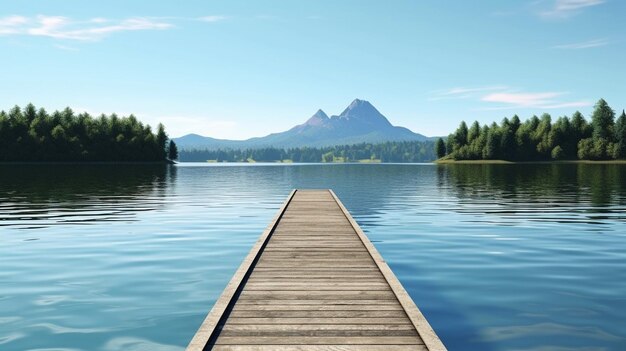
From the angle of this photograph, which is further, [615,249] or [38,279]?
[615,249]

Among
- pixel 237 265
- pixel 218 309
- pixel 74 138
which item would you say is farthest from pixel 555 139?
→ pixel 218 309

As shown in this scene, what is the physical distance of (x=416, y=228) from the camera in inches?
1001

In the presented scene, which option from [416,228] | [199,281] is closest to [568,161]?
[416,228]

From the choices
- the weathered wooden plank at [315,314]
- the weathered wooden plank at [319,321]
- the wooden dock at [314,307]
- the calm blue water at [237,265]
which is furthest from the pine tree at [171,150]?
the weathered wooden plank at [319,321]

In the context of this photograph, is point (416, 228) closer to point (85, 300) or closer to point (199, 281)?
point (199, 281)

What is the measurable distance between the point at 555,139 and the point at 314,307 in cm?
18578

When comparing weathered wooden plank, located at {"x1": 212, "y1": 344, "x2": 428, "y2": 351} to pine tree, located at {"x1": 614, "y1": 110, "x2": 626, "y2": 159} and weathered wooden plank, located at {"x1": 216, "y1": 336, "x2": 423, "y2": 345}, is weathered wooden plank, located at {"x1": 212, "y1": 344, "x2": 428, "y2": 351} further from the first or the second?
pine tree, located at {"x1": 614, "y1": 110, "x2": 626, "y2": 159}

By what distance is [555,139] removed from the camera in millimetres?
176125

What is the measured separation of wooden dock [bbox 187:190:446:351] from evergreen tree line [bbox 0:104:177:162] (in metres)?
147

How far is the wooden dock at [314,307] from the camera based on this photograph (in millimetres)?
8078

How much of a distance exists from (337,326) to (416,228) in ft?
56.7

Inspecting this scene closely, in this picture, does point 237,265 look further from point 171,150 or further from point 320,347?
point 171,150

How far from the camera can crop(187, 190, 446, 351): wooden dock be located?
808 cm

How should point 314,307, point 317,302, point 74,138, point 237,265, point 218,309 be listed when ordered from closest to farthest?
point 218,309 < point 314,307 < point 317,302 < point 237,265 < point 74,138
